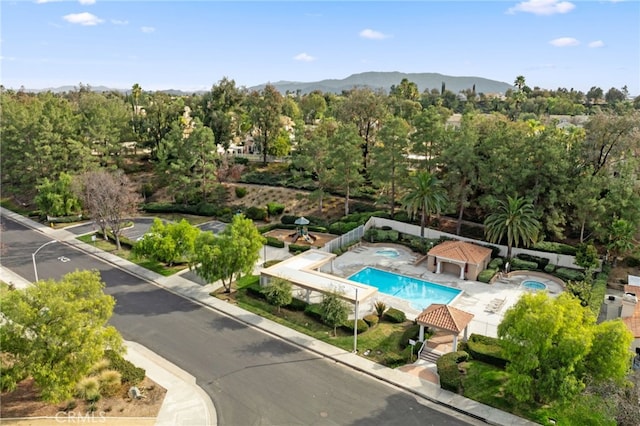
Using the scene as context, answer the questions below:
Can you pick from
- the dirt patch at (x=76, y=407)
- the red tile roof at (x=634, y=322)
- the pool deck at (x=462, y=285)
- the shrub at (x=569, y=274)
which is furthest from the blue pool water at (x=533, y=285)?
the dirt patch at (x=76, y=407)

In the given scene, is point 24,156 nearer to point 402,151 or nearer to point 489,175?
point 402,151

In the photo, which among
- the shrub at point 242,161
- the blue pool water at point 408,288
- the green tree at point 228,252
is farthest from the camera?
the shrub at point 242,161

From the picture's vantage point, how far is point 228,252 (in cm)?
3256

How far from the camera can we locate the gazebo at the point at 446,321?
1033 inches

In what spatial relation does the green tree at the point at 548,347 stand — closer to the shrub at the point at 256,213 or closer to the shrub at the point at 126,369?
the shrub at the point at 126,369

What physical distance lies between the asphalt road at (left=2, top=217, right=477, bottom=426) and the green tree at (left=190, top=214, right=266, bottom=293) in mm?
2950

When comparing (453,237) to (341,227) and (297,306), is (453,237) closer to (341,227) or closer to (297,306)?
(341,227)

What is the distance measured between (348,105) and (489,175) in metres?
25.9

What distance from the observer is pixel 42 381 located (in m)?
19.2

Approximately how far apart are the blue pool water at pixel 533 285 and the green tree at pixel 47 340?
32.7m

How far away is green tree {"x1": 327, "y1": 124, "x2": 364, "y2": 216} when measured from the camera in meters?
50.8

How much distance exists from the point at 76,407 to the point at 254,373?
8.89 m

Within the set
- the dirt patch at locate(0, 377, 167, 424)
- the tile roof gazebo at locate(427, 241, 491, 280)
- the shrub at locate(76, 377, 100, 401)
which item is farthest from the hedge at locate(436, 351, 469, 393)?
the shrub at locate(76, 377, 100, 401)

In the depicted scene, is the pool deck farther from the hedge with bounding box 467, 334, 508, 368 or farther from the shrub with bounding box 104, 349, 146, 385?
the shrub with bounding box 104, 349, 146, 385
